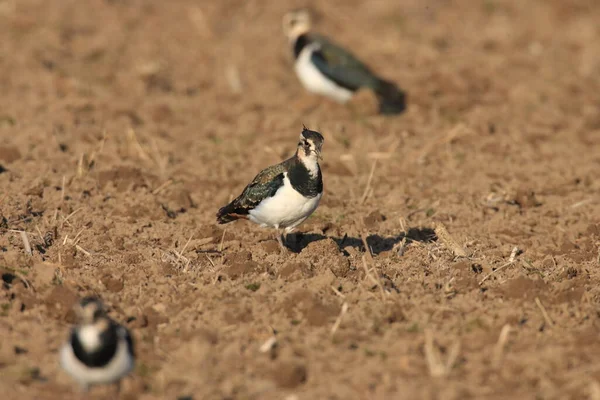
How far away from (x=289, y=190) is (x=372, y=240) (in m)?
1.43

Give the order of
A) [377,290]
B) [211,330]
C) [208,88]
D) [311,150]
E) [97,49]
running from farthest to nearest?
[97,49]
[208,88]
[311,150]
[377,290]
[211,330]

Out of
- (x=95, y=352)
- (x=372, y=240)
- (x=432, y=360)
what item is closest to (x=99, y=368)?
(x=95, y=352)

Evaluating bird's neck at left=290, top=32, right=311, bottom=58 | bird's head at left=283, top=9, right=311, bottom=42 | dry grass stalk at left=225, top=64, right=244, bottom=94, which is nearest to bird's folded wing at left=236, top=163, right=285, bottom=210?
dry grass stalk at left=225, top=64, right=244, bottom=94

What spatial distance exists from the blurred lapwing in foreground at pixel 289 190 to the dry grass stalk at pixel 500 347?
2.47 metres

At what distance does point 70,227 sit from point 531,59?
11.0 meters

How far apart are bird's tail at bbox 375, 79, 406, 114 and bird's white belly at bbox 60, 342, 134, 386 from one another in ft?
29.2

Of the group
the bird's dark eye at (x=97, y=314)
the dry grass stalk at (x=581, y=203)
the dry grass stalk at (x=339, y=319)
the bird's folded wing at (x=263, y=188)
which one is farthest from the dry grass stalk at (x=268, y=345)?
the dry grass stalk at (x=581, y=203)

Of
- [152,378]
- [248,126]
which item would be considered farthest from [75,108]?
[152,378]

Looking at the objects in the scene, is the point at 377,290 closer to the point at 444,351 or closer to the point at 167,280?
the point at 444,351

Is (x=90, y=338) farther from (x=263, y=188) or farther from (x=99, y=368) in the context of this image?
(x=263, y=188)

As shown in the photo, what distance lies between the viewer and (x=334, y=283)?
8.68m

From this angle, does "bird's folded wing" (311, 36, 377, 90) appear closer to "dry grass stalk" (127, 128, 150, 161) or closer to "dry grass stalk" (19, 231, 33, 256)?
"dry grass stalk" (127, 128, 150, 161)

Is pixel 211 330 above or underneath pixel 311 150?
underneath

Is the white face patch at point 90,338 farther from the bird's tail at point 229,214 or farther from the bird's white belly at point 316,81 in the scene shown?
the bird's white belly at point 316,81
